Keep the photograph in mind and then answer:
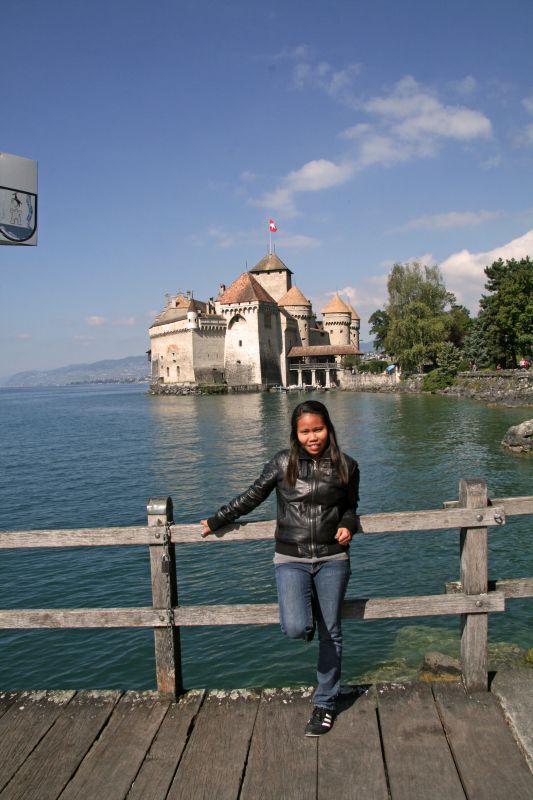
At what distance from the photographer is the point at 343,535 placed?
13.1ft

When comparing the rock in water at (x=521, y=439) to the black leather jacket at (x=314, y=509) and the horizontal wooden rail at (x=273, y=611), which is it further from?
the black leather jacket at (x=314, y=509)

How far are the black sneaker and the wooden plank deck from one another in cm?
6

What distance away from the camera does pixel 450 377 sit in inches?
2443

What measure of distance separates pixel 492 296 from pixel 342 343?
38493mm

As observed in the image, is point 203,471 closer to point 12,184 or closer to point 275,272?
point 12,184

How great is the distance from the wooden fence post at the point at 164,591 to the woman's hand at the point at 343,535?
1.16 metres

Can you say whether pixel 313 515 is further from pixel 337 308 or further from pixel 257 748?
pixel 337 308

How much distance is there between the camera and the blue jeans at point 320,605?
3988 mm

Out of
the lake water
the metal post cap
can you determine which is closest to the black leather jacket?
the metal post cap

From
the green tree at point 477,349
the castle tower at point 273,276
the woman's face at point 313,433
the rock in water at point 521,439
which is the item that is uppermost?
the castle tower at point 273,276

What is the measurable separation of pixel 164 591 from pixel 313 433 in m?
1.54

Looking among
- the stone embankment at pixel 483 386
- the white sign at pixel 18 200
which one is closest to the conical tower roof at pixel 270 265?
the stone embankment at pixel 483 386

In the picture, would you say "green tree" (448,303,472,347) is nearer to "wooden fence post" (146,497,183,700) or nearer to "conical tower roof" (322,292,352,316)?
"conical tower roof" (322,292,352,316)

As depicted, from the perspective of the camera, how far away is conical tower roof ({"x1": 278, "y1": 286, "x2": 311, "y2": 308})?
88375 mm
